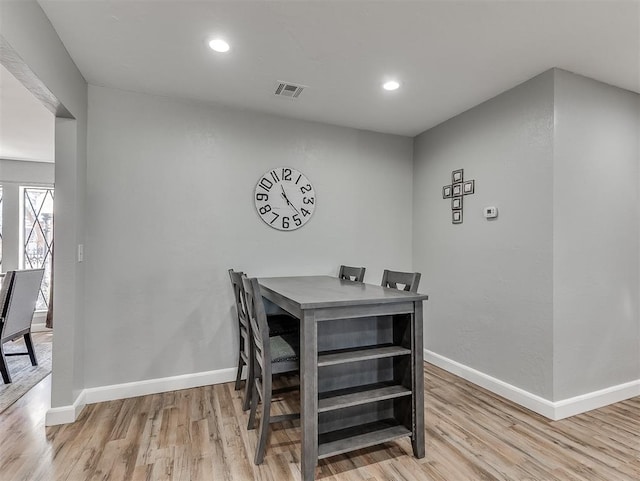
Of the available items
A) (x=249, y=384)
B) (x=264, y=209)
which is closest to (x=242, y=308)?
(x=249, y=384)

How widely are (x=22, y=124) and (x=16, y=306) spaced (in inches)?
74.5

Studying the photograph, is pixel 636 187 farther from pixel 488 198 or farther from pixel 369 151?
pixel 369 151

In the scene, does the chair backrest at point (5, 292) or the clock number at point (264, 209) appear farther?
the clock number at point (264, 209)

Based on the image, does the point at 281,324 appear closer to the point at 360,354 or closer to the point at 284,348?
the point at 284,348

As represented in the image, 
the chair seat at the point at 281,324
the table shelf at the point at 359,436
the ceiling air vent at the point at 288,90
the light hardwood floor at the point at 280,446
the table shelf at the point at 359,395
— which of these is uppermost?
the ceiling air vent at the point at 288,90

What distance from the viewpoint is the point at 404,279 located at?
7.77 feet

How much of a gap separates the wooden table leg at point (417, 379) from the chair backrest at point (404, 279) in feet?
0.71

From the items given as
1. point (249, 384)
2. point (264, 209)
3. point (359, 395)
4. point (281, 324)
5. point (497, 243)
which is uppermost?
point (264, 209)

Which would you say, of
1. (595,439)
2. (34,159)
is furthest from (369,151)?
(34,159)

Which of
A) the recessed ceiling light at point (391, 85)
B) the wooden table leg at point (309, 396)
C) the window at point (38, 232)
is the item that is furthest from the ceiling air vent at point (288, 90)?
the window at point (38, 232)

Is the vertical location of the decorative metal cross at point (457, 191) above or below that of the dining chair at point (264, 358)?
above

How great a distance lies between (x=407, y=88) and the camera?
2.75m

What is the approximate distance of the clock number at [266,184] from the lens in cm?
319

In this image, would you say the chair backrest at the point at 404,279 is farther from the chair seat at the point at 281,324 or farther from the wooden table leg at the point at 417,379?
the chair seat at the point at 281,324
